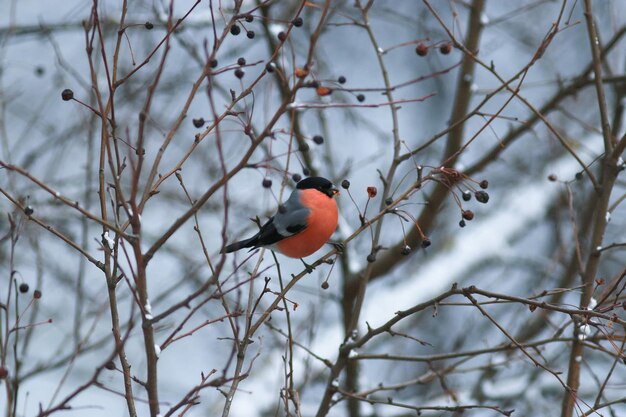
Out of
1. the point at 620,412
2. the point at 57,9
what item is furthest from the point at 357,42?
the point at 620,412

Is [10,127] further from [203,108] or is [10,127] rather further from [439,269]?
[439,269]

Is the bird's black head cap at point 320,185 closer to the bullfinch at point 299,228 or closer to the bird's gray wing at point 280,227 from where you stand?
the bullfinch at point 299,228

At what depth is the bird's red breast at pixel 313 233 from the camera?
7.99 ft

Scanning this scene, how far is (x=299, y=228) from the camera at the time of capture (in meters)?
2.41

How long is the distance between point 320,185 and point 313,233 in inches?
9.7

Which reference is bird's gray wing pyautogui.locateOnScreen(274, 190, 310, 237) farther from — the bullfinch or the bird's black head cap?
the bird's black head cap

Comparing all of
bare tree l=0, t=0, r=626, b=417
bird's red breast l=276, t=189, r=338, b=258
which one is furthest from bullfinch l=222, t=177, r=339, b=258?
bare tree l=0, t=0, r=626, b=417

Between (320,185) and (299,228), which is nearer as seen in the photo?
(299,228)

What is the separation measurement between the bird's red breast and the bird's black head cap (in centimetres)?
10

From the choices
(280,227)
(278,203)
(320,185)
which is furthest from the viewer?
(320,185)

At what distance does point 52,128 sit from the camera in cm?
472

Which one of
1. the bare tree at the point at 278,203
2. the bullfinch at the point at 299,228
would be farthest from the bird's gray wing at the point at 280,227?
the bare tree at the point at 278,203

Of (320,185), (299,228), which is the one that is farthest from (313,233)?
(320,185)

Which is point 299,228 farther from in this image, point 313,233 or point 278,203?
point 278,203
